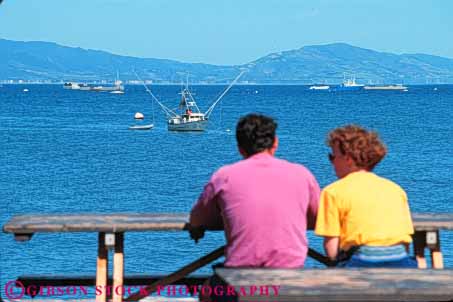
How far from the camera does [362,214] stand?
464cm

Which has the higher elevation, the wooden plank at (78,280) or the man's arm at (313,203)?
the man's arm at (313,203)

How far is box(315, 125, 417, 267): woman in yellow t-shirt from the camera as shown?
4.64 metres

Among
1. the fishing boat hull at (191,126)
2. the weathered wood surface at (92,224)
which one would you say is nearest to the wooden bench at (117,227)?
the weathered wood surface at (92,224)

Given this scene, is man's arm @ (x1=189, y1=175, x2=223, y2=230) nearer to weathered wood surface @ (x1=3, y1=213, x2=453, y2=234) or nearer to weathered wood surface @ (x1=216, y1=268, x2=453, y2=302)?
weathered wood surface @ (x1=3, y1=213, x2=453, y2=234)

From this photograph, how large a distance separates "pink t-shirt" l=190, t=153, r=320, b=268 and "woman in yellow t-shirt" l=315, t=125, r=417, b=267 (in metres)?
0.12

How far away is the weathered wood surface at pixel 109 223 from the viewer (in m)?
5.14

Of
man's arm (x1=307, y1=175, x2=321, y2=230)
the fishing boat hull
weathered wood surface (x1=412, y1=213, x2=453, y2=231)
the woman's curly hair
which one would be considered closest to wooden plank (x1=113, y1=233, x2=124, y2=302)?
man's arm (x1=307, y1=175, x2=321, y2=230)

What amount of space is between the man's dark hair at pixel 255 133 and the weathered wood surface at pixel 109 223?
2.07 ft

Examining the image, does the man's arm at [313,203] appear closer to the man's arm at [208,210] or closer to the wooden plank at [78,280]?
the man's arm at [208,210]

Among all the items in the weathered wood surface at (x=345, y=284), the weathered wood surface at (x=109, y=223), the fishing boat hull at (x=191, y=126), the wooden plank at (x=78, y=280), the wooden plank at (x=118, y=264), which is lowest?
the fishing boat hull at (x=191, y=126)

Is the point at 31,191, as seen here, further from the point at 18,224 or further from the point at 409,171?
the point at 18,224

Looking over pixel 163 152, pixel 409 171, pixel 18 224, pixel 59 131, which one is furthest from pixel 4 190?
pixel 59 131

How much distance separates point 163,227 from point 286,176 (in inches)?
30.2

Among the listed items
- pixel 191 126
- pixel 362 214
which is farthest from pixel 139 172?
pixel 362 214
